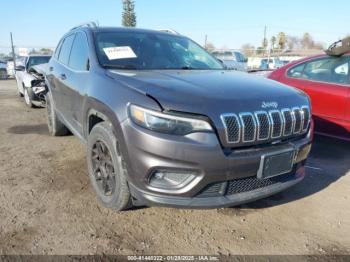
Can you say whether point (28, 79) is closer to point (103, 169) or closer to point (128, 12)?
point (103, 169)

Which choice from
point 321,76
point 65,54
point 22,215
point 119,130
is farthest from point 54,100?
point 321,76

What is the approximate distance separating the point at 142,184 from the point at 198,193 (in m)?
0.44

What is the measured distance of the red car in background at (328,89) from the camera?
16.4 feet

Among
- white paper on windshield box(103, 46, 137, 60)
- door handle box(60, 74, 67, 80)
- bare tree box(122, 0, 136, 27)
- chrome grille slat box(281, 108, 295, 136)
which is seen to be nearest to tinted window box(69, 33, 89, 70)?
door handle box(60, 74, 67, 80)

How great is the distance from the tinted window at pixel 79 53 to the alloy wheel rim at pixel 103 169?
3.37 feet

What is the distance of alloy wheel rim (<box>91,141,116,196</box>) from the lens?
3.18 meters

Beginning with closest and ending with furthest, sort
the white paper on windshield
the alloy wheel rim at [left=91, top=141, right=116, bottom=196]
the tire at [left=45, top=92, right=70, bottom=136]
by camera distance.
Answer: the alloy wheel rim at [left=91, top=141, right=116, bottom=196]
the white paper on windshield
the tire at [left=45, top=92, right=70, bottom=136]

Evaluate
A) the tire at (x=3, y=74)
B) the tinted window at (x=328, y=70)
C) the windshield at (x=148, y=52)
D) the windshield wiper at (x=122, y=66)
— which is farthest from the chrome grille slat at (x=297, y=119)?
the tire at (x=3, y=74)

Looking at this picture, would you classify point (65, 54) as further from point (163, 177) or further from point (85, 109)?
point (163, 177)

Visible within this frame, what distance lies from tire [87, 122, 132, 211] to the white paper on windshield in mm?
845

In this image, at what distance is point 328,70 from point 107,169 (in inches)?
150

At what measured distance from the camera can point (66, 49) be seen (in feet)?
16.5

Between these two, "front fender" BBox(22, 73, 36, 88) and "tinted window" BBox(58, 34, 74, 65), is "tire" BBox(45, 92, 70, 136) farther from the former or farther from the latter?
"front fender" BBox(22, 73, 36, 88)

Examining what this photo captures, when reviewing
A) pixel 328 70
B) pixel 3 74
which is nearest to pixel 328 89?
pixel 328 70
